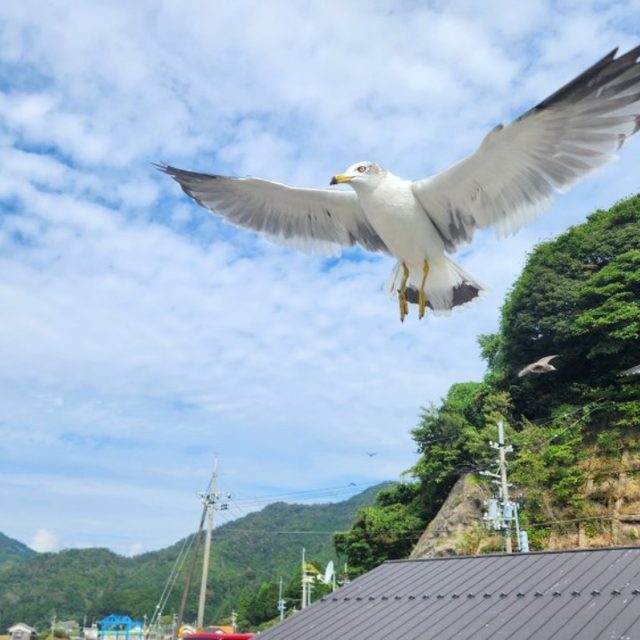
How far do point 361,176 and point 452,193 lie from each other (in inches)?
29.0

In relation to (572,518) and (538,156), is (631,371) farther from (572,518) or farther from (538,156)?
(538,156)

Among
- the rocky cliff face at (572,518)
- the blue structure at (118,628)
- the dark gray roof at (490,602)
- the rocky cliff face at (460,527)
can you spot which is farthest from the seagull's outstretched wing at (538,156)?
the blue structure at (118,628)

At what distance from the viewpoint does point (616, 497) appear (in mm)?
26656

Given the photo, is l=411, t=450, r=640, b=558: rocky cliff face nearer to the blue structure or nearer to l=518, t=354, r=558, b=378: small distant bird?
l=518, t=354, r=558, b=378: small distant bird

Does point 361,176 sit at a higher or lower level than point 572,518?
lower

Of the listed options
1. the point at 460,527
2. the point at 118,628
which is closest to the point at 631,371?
the point at 460,527

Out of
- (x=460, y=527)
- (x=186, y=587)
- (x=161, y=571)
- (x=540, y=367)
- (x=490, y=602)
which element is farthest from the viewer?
(x=161, y=571)

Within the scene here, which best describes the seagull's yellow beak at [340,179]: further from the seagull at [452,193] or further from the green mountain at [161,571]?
the green mountain at [161,571]

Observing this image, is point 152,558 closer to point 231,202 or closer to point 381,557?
point 381,557

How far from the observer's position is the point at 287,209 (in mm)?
5098

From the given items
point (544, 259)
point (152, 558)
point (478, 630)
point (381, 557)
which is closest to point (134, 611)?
point (152, 558)

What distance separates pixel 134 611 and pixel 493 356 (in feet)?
191

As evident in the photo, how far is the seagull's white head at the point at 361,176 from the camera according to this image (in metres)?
3.59

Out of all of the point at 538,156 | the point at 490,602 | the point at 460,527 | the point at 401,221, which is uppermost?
the point at 460,527
